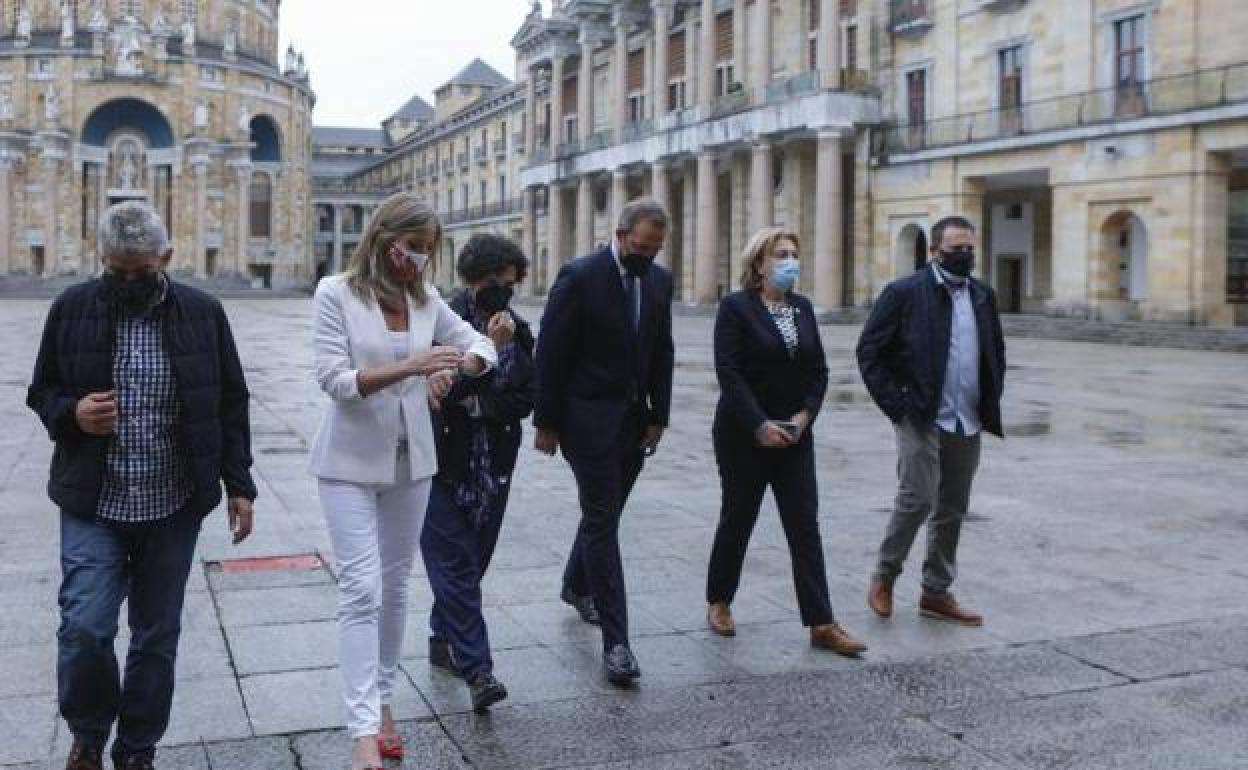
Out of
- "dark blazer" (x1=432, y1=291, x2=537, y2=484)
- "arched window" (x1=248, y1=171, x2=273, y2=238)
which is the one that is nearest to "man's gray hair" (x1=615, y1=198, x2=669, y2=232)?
"dark blazer" (x1=432, y1=291, x2=537, y2=484)

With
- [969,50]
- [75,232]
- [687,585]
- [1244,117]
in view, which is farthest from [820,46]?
[75,232]

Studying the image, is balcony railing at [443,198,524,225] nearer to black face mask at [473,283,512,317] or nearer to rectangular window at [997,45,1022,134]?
rectangular window at [997,45,1022,134]

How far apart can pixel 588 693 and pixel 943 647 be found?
1824mm

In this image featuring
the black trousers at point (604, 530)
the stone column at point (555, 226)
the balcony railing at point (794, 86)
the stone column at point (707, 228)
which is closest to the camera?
the black trousers at point (604, 530)

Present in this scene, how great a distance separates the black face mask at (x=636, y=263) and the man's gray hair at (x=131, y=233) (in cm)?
219

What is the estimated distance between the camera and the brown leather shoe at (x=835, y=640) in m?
5.88

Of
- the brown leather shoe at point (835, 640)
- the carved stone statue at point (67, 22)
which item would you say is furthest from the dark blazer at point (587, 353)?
the carved stone statue at point (67, 22)

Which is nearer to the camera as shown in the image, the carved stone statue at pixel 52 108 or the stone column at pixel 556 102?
the stone column at pixel 556 102

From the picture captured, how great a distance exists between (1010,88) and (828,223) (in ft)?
24.4

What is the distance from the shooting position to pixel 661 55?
55469mm

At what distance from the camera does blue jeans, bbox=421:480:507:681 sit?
16.7 feet

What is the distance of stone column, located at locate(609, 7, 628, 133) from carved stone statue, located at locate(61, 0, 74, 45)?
41.0m

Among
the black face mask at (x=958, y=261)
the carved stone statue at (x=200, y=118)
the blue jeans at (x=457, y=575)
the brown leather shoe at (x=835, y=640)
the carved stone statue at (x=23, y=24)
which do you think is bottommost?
the brown leather shoe at (x=835, y=640)

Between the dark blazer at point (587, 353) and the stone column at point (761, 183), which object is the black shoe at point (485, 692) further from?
the stone column at point (761, 183)
